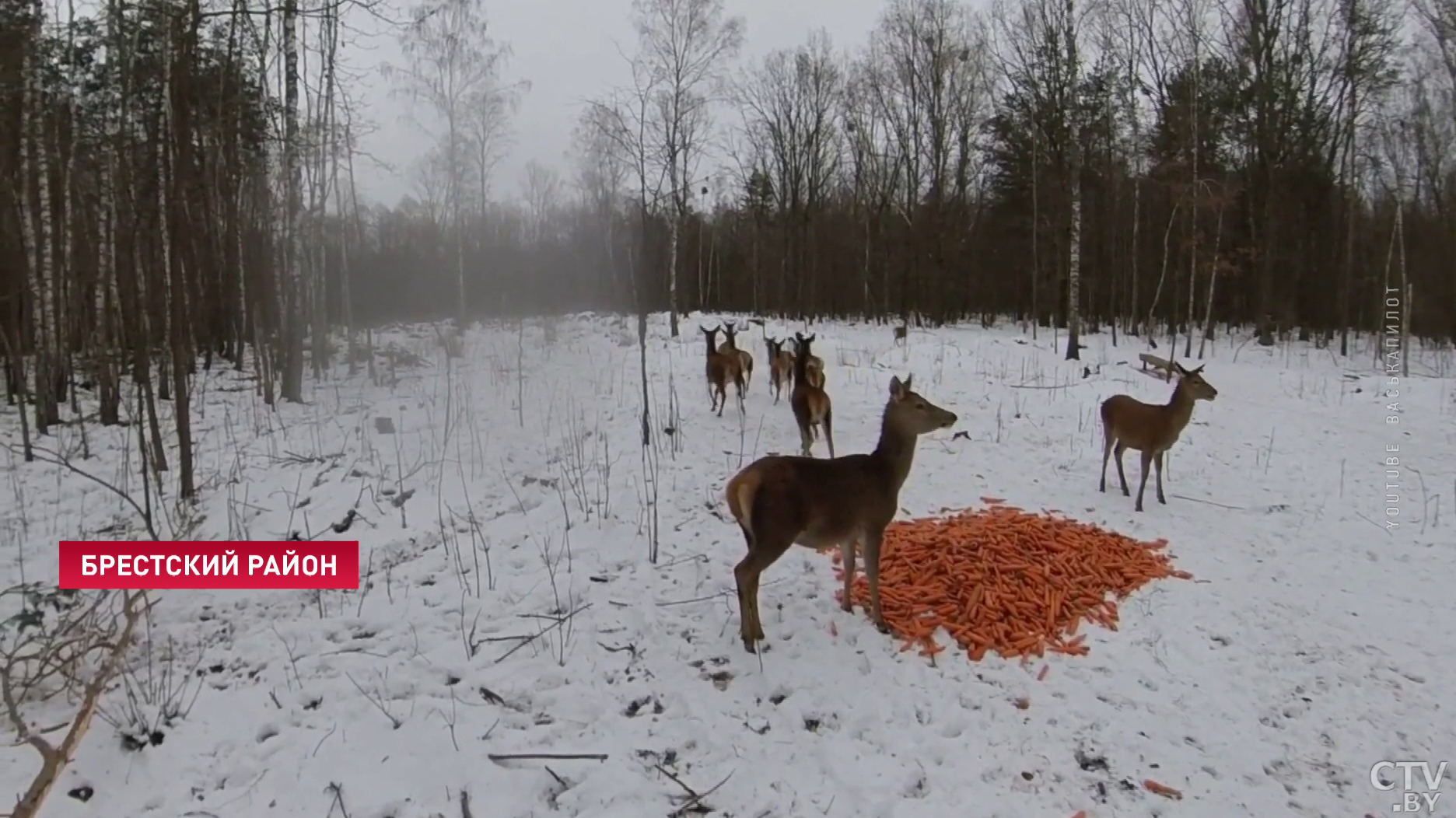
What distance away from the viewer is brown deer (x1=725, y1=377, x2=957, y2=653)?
183 inches

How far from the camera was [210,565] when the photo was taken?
6.23 m

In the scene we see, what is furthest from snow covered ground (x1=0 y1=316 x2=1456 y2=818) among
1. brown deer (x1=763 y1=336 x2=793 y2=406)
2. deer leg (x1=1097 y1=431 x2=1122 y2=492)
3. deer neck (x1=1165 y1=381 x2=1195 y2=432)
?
brown deer (x1=763 y1=336 x2=793 y2=406)

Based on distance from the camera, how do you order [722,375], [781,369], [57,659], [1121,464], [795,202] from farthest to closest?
[795,202], [781,369], [722,375], [1121,464], [57,659]

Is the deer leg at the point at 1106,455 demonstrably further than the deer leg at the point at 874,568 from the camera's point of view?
Yes

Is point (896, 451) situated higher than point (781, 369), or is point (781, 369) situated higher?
point (781, 369)

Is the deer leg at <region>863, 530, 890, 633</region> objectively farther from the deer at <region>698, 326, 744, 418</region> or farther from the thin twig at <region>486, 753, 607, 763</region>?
the deer at <region>698, 326, 744, 418</region>

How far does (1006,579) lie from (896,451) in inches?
52.8

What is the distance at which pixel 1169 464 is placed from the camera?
9695 millimetres

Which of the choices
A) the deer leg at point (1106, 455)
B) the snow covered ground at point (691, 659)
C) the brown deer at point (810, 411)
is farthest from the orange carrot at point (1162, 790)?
the brown deer at point (810, 411)

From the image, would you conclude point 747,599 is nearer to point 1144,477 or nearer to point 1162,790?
point 1162,790

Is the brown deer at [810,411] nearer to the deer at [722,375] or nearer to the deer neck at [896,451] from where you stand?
the deer at [722,375]

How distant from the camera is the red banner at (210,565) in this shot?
5.91m

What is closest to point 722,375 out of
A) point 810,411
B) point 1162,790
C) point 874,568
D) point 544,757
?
point 810,411

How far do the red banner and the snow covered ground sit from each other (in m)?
0.23
